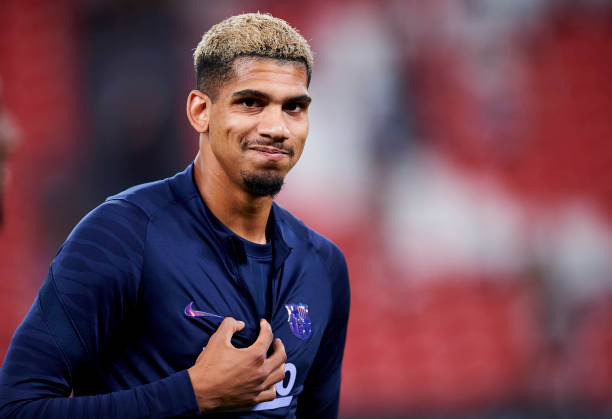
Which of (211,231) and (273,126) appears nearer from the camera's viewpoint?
(273,126)

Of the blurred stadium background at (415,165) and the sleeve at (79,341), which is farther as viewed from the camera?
the blurred stadium background at (415,165)

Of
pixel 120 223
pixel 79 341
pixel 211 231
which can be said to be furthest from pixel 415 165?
pixel 79 341

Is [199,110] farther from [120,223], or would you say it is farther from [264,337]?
[264,337]

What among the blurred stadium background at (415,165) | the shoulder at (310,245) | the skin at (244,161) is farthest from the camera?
the blurred stadium background at (415,165)

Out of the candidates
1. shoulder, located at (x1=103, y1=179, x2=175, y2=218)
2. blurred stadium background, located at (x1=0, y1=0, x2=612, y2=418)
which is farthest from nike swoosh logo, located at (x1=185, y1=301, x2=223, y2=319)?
blurred stadium background, located at (x1=0, y1=0, x2=612, y2=418)

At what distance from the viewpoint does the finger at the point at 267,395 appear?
175 cm

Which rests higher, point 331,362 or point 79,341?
point 79,341

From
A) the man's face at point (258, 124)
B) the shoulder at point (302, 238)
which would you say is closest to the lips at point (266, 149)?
the man's face at point (258, 124)

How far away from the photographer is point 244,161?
1839 mm

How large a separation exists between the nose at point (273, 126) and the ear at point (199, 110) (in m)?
0.19

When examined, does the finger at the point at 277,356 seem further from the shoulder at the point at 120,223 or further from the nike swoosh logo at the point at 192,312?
the shoulder at the point at 120,223

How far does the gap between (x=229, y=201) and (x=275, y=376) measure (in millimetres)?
481

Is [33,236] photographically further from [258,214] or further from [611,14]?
[611,14]

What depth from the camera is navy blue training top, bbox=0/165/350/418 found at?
1.59 m
